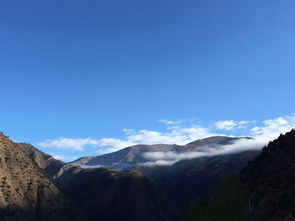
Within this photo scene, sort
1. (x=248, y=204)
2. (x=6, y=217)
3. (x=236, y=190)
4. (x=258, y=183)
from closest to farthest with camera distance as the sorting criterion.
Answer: (x=236, y=190) < (x=248, y=204) < (x=258, y=183) < (x=6, y=217)

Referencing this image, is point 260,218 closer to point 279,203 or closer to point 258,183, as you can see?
point 279,203

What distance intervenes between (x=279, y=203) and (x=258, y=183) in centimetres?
1489

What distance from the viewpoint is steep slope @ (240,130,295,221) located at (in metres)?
55.0

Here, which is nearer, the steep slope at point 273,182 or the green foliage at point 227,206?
the green foliage at point 227,206

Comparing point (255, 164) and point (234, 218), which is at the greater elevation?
point (255, 164)

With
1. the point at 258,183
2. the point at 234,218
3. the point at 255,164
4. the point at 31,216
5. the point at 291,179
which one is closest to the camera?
the point at 234,218

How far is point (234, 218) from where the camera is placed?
49.4m

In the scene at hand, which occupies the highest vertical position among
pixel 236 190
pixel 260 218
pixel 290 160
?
pixel 290 160

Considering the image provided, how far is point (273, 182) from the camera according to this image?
68.0 metres

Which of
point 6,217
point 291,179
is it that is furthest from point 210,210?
point 6,217

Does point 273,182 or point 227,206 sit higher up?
point 273,182

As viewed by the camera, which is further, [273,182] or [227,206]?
[273,182]

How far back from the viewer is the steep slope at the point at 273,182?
5500cm

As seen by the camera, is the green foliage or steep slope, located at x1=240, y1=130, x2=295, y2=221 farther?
steep slope, located at x1=240, y1=130, x2=295, y2=221
